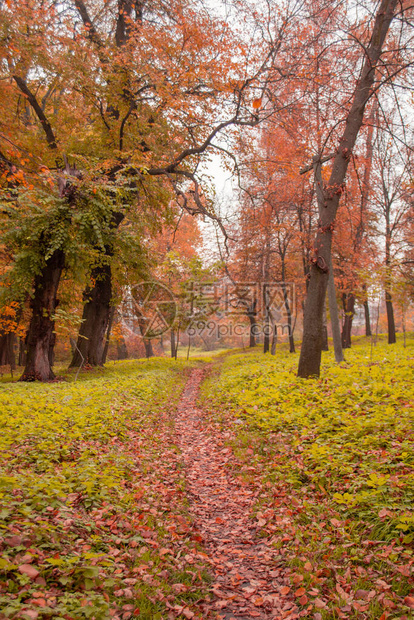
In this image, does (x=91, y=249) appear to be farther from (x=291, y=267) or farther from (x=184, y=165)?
(x=291, y=267)

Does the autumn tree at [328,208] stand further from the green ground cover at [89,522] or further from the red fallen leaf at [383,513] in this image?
the red fallen leaf at [383,513]

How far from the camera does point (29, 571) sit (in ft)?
7.71

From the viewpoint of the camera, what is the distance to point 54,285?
1178 cm

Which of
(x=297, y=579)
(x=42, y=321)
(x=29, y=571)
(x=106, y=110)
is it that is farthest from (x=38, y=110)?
(x=297, y=579)

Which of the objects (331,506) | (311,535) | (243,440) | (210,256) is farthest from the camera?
(210,256)

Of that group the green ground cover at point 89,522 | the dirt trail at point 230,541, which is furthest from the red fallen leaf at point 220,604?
the green ground cover at point 89,522

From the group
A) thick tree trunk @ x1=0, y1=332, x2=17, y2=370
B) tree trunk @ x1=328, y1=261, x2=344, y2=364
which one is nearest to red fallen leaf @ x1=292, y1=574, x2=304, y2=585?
tree trunk @ x1=328, y1=261, x2=344, y2=364

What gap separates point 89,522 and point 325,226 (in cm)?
817

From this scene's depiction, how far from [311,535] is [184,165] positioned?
38.3 ft

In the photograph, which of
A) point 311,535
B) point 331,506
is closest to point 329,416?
point 331,506

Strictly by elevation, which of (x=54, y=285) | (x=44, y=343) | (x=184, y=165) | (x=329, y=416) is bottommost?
(x=329, y=416)

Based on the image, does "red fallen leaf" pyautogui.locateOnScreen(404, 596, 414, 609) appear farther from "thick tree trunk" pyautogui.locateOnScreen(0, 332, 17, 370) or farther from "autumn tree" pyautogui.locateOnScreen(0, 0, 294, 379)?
"thick tree trunk" pyautogui.locateOnScreen(0, 332, 17, 370)

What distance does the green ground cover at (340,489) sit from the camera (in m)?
2.80

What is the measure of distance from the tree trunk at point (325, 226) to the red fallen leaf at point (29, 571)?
A: 7.82m
